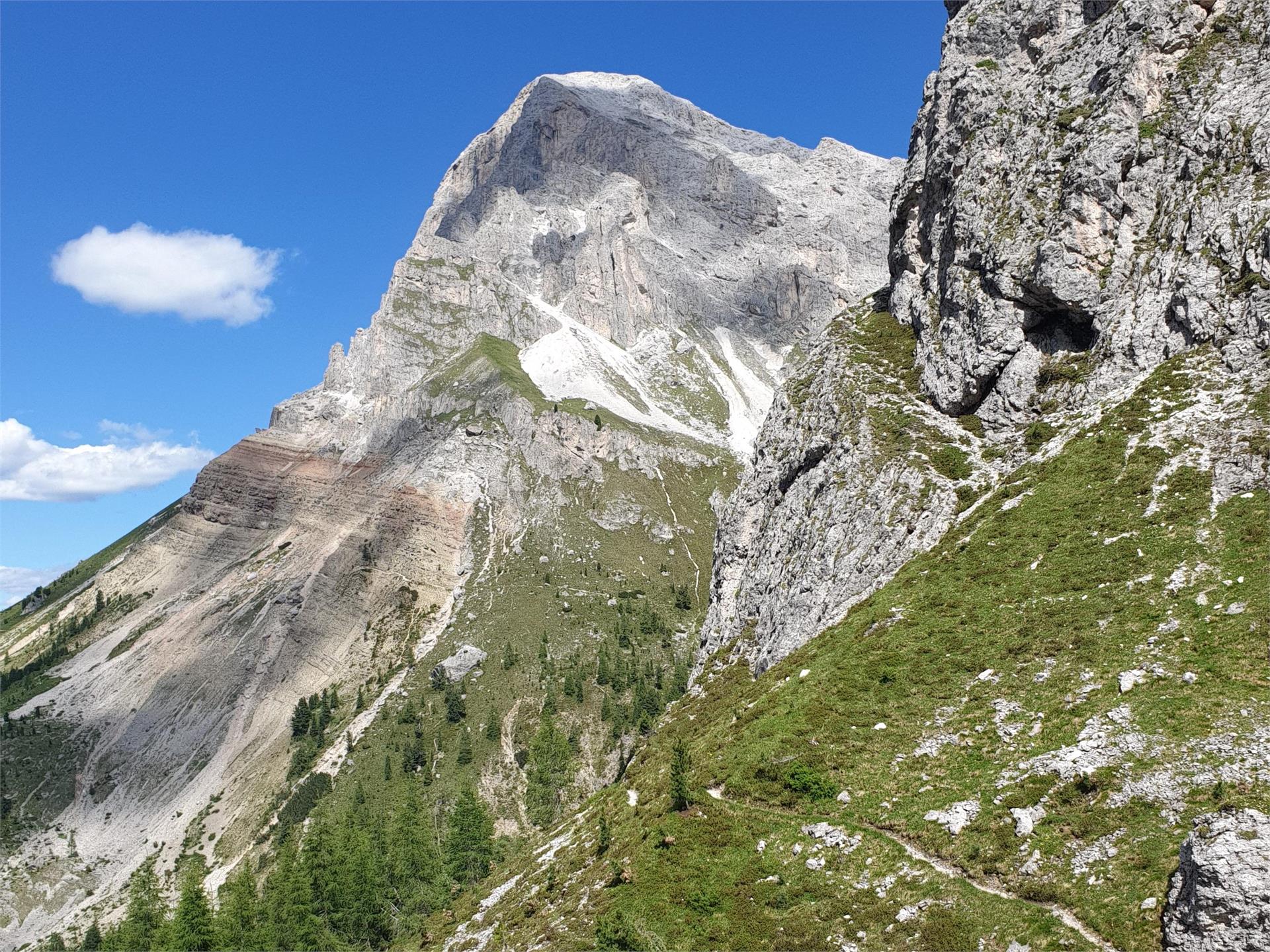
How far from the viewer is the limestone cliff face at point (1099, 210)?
66.2 meters

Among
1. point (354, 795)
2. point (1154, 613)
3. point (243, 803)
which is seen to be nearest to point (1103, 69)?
point (1154, 613)

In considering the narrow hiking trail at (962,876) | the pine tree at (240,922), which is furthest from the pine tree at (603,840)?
the pine tree at (240,922)

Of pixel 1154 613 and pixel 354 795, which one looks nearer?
pixel 1154 613

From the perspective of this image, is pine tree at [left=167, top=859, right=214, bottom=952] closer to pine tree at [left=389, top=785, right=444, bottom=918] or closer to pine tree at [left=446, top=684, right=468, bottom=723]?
pine tree at [left=389, top=785, right=444, bottom=918]

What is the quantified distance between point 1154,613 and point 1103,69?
217ft

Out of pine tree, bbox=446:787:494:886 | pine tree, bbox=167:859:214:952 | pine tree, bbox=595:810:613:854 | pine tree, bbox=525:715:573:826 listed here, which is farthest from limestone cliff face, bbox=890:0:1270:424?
pine tree, bbox=525:715:573:826

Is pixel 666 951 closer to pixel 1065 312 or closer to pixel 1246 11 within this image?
pixel 1065 312

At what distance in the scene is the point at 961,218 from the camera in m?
87.9

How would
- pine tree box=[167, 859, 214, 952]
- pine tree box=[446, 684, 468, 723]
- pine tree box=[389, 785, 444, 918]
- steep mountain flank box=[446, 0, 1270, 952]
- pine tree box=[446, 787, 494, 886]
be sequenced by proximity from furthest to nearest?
pine tree box=[446, 684, 468, 723], pine tree box=[446, 787, 494, 886], pine tree box=[389, 785, 444, 918], pine tree box=[167, 859, 214, 952], steep mountain flank box=[446, 0, 1270, 952]

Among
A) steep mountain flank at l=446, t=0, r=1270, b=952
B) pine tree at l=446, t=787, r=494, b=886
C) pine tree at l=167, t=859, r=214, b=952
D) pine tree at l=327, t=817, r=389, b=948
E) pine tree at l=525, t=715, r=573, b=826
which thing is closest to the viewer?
steep mountain flank at l=446, t=0, r=1270, b=952

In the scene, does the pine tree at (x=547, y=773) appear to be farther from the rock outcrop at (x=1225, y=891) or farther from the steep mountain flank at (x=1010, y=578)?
the rock outcrop at (x=1225, y=891)

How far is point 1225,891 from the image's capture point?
26.2m

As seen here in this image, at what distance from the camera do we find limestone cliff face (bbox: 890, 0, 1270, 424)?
6625 centimetres

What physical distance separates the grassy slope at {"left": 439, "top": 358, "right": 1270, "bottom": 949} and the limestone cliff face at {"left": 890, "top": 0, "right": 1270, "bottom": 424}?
871 centimetres
